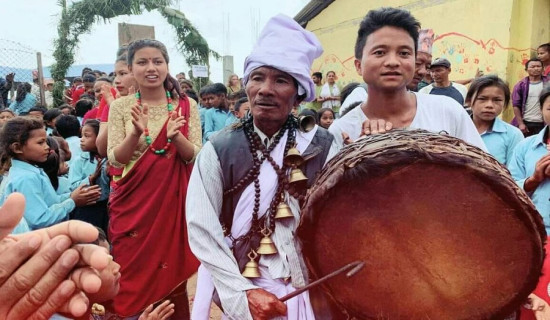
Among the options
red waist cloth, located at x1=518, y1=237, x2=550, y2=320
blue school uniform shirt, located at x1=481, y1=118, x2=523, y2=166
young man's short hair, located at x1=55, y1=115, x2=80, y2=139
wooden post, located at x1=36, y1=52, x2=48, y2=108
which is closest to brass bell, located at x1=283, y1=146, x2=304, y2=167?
red waist cloth, located at x1=518, y1=237, x2=550, y2=320

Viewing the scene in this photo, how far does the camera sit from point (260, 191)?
1669mm

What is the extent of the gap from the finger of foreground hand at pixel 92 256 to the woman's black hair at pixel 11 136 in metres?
2.24

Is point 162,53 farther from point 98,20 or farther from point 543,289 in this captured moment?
point 98,20

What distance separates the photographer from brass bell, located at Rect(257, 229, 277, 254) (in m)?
1.63

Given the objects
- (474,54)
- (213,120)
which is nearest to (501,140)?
(213,120)

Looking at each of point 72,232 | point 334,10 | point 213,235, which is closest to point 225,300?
point 213,235

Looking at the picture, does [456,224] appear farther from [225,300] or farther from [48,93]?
[48,93]

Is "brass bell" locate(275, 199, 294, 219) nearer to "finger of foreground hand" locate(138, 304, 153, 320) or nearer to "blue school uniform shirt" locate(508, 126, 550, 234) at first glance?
"blue school uniform shirt" locate(508, 126, 550, 234)

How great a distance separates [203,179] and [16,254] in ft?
2.50

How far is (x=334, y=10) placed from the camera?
12172 mm

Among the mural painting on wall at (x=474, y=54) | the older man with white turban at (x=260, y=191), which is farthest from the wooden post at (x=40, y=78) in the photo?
the older man with white turban at (x=260, y=191)

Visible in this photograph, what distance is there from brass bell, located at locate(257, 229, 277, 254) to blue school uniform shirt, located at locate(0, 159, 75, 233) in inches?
71.4

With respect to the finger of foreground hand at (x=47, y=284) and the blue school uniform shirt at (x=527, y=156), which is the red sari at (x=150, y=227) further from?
the blue school uniform shirt at (x=527, y=156)

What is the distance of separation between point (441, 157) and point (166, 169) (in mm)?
2108
